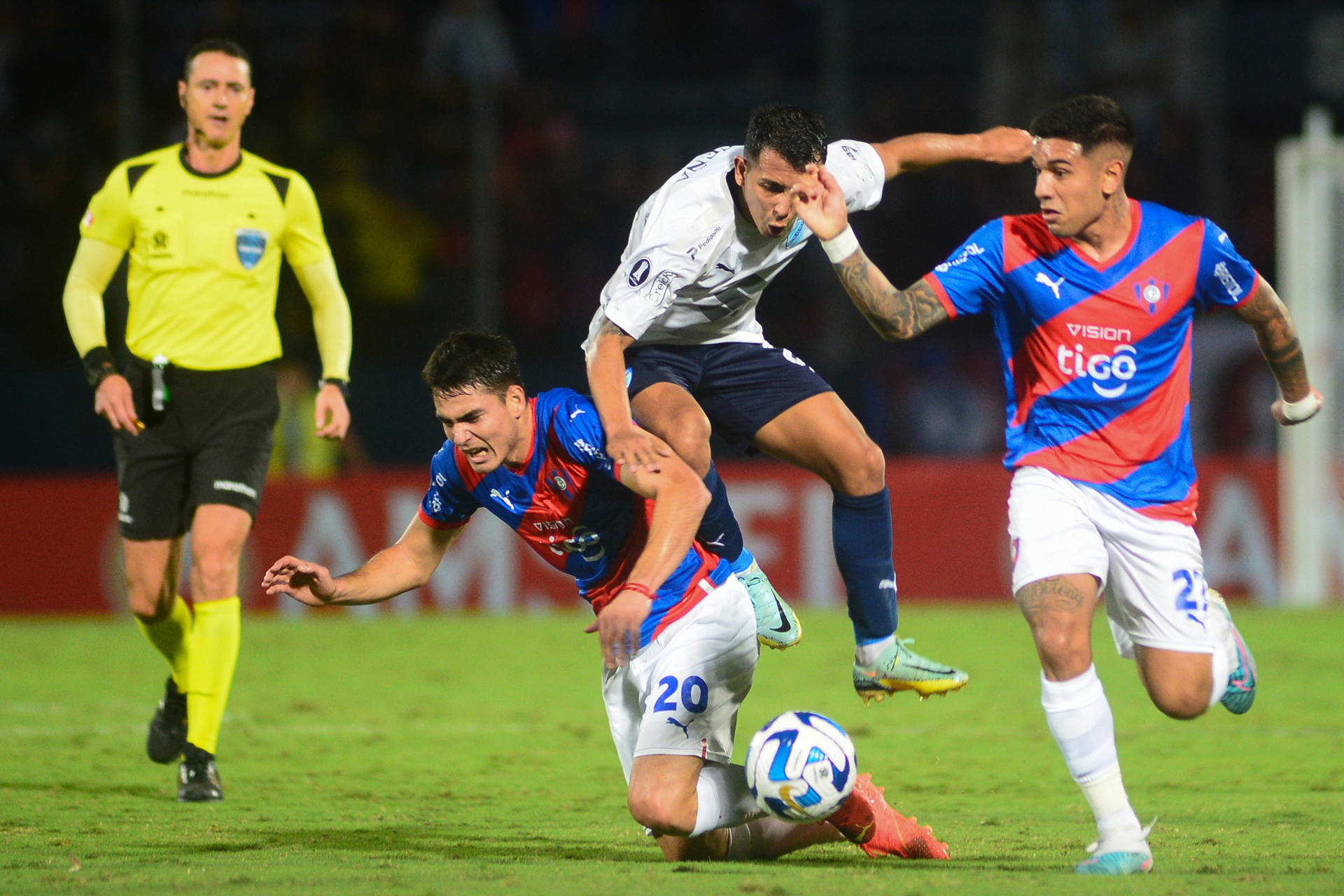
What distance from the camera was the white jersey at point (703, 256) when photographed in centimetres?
523

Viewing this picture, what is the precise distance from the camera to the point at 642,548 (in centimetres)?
503

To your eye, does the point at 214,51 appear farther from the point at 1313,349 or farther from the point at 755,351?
the point at 1313,349

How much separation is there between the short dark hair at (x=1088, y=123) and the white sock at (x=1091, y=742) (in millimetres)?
1562

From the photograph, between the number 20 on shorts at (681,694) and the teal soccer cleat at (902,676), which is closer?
the number 20 on shorts at (681,694)

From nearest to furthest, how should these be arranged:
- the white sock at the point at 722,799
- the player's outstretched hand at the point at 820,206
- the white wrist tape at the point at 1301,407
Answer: the player's outstretched hand at the point at 820,206 → the white sock at the point at 722,799 → the white wrist tape at the point at 1301,407

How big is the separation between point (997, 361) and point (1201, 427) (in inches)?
69.1

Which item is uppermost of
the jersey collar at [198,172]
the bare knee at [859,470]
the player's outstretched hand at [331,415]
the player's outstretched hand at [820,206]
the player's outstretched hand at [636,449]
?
the jersey collar at [198,172]

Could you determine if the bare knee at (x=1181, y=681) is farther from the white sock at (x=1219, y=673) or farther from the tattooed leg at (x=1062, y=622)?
the tattooed leg at (x=1062, y=622)

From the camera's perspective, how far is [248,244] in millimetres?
6387

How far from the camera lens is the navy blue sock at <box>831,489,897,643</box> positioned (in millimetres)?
5695

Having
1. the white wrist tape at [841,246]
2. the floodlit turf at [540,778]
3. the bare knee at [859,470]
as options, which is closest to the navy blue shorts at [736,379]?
the bare knee at [859,470]

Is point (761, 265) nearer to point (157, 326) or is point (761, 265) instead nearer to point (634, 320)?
point (634, 320)

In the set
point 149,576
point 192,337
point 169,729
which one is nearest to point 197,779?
point 169,729

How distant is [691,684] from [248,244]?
2.74 meters
